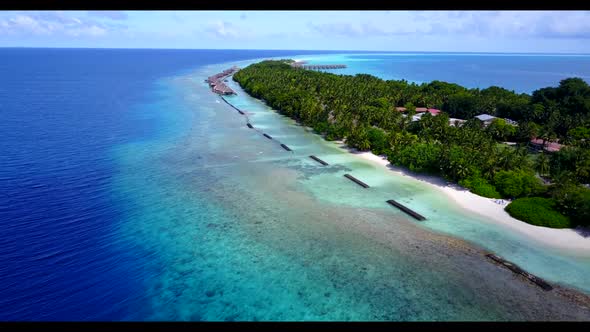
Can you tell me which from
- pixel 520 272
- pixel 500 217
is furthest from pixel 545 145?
pixel 520 272

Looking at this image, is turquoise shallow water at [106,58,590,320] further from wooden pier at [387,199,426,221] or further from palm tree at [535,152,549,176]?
palm tree at [535,152,549,176]

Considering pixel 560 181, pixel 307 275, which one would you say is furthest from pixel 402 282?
pixel 560 181

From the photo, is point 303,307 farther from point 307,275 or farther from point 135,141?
point 135,141

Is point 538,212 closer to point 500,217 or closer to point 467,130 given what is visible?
point 500,217

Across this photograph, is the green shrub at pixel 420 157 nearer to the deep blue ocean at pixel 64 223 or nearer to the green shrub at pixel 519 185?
the green shrub at pixel 519 185

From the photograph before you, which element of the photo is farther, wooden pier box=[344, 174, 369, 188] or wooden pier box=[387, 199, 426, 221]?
wooden pier box=[344, 174, 369, 188]

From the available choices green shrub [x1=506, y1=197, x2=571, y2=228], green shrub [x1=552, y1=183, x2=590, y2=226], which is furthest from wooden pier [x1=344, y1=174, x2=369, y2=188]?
green shrub [x1=552, y1=183, x2=590, y2=226]
